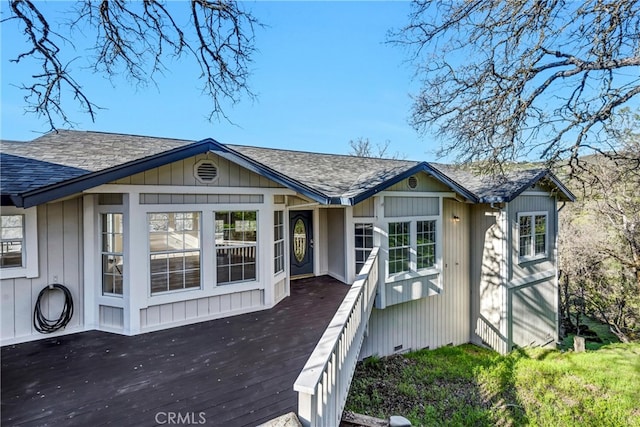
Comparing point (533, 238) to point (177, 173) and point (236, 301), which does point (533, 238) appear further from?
point (177, 173)

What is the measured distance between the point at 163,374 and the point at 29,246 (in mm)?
3126

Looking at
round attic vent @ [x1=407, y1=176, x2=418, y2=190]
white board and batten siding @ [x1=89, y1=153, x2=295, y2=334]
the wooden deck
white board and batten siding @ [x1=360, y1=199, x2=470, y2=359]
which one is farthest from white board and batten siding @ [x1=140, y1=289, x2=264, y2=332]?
round attic vent @ [x1=407, y1=176, x2=418, y2=190]

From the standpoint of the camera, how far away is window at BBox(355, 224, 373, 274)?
7.84 m

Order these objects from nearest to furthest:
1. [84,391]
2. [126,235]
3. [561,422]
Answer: [84,391]
[126,235]
[561,422]

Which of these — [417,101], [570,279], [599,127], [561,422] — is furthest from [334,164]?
[570,279]

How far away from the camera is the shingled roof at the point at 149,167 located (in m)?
4.57

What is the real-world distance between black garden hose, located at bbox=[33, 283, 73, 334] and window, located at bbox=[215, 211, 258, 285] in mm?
2351

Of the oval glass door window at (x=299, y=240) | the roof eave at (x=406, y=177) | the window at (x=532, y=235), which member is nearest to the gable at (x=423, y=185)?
the roof eave at (x=406, y=177)

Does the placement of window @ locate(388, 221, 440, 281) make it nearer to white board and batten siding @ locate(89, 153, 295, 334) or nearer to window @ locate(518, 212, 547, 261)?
white board and batten siding @ locate(89, 153, 295, 334)

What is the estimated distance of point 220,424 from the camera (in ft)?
9.90

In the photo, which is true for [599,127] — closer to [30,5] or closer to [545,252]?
[545,252]

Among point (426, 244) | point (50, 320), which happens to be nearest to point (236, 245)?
point (50, 320)

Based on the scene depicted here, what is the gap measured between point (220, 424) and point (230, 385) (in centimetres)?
67

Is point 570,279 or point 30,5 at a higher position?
point 30,5
